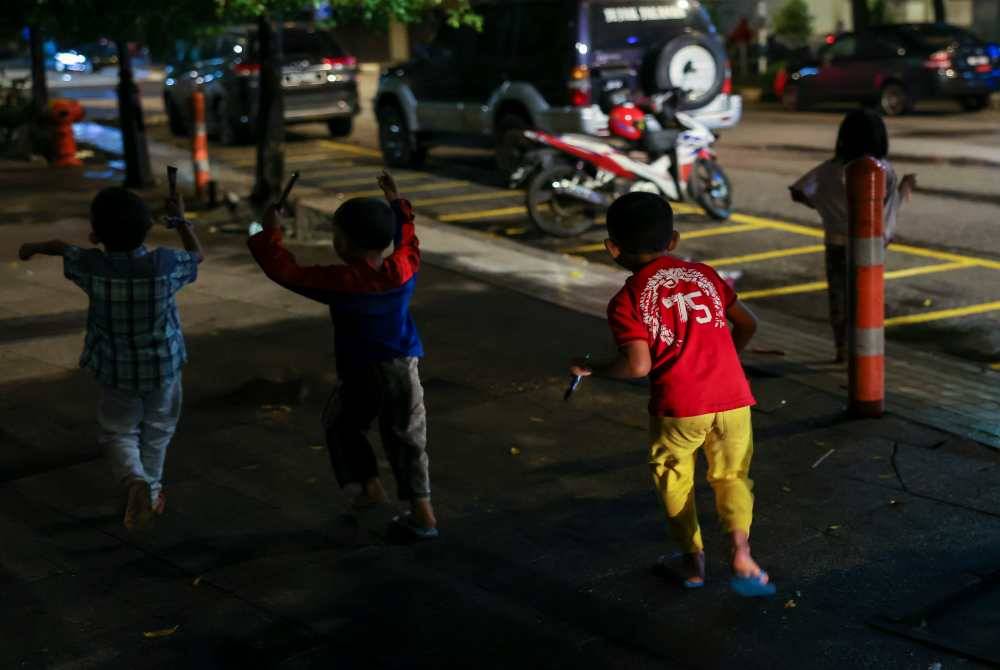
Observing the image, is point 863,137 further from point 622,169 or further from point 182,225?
point 622,169

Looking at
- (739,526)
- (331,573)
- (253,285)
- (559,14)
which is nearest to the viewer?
Answer: (739,526)

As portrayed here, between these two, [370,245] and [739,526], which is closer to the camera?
[739,526]

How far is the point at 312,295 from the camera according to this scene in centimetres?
527

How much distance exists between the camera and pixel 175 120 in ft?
77.2

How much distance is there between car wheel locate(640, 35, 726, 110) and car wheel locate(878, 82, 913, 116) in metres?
9.35

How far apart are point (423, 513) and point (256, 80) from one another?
1649 centimetres

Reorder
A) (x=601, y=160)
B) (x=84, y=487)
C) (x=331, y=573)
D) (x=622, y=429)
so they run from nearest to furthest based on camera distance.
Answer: (x=331, y=573)
(x=84, y=487)
(x=622, y=429)
(x=601, y=160)

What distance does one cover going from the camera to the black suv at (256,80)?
69.7ft

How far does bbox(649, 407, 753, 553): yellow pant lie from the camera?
4809 millimetres

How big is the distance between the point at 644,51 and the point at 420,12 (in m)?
3.34

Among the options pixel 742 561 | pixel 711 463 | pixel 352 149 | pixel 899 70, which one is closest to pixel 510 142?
pixel 352 149

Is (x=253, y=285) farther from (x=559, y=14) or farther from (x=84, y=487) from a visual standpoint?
(x=559, y=14)

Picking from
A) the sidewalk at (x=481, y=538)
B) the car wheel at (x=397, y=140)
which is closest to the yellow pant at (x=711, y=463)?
the sidewalk at (x=481, y=538)

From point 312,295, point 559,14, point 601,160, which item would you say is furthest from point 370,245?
point 559,14
